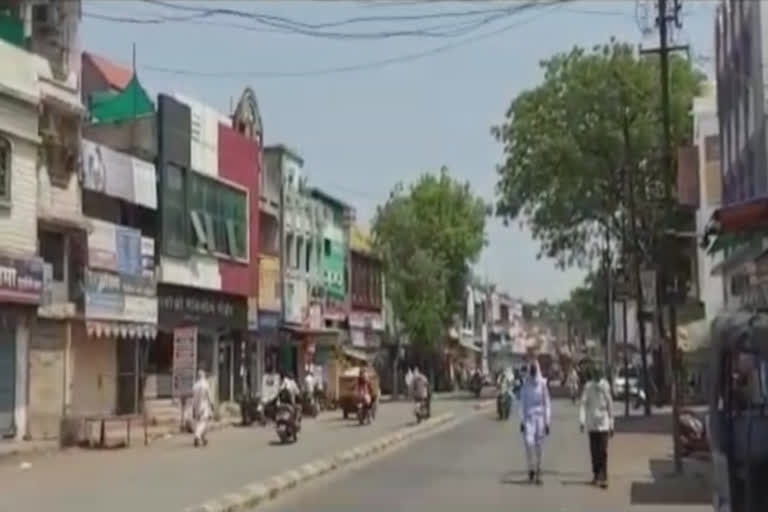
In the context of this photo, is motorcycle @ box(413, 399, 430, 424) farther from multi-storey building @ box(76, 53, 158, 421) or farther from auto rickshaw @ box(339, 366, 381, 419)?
multi-storey building @ box(76, 53, 158, 421)

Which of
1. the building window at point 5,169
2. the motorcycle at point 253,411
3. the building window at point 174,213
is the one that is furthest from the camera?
the motorcycle at point 253,411

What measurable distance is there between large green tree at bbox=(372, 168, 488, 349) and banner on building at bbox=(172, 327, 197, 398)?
42.6 metres

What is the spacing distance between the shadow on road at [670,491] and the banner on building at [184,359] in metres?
13.7

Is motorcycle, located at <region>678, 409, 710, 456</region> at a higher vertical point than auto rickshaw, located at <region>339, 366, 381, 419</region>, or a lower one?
lower

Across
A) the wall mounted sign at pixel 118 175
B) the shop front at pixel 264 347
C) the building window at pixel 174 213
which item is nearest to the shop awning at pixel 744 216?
the wall mounted sign at pixel 118 175

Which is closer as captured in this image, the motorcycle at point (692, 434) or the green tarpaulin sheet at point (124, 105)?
the motorcycle at point (692, 434)

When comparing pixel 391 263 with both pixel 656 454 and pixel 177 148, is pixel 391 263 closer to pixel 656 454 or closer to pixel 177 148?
pixel 177 148

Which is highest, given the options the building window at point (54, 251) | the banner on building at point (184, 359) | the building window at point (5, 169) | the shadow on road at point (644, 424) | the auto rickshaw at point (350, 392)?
the building window at point (5, 169)

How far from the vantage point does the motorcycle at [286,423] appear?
3203 centimetres

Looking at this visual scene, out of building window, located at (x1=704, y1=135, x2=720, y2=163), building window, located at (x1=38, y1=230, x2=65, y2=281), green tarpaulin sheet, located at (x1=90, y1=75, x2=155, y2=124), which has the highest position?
building window, located at (x1=704, y1=135, x2=720, y2=163)

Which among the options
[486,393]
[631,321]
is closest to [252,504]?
[486,393]

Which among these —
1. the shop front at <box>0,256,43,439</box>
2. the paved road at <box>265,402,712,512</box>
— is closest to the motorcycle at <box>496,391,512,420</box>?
the paved road at <box>265,402,712,512</box>

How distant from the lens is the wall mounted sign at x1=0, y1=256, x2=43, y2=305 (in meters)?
26.4

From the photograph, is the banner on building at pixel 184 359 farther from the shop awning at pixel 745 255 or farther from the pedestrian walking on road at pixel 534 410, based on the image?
the shop awning at pixel 745 255
